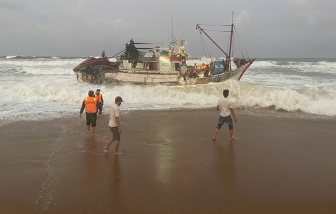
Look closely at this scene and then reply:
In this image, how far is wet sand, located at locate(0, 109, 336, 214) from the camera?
3.92 metres

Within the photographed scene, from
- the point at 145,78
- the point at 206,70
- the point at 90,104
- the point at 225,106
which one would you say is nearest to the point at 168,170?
the point at 225,106

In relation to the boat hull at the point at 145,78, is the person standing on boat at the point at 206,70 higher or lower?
higher

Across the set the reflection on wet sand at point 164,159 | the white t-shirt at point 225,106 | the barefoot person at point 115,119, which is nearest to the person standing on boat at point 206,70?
the reflection on wet sand at point 164,159

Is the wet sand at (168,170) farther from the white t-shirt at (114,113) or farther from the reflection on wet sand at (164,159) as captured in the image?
the white t-shirt at (114,113)

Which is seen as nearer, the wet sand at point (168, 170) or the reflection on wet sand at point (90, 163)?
the wet sand at point (168, 170)

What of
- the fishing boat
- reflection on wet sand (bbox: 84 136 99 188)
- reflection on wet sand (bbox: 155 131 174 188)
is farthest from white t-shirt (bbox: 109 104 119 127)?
the fishing boat

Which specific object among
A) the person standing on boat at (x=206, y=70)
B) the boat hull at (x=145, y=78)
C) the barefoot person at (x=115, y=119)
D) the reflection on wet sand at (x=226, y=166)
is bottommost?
the reflection on wet sand at (x=226, y=166)

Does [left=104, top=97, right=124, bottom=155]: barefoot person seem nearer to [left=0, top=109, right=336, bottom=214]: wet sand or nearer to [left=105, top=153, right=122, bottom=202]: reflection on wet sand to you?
[left=105, top=153, right=122, bottom=202]: reflection on wet sand

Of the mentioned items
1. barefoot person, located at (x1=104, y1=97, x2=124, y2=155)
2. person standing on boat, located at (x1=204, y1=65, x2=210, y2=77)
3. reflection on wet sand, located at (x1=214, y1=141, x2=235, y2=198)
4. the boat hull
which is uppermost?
person standing on boat, located at (x1=204, y1=65, x2=210, y2=77)

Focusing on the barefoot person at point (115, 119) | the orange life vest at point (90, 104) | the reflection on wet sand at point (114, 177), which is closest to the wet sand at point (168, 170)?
the reflection on wet sand at point (114, 177)

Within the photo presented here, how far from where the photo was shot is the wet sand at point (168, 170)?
3.92 metres

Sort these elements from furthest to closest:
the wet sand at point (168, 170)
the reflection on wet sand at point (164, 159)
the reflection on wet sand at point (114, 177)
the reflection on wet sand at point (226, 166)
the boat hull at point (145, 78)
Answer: the boat hull at point (145, 78) < the reflection on wet sand at point (164, 159) < the reflection on wet sand at point (226, 166) < the reflection on wet sand at point (114, 177) < the wet sand at point (168, 170)

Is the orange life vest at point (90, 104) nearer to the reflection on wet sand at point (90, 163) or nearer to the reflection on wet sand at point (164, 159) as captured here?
the reflection on wet sand at point (90, 163)

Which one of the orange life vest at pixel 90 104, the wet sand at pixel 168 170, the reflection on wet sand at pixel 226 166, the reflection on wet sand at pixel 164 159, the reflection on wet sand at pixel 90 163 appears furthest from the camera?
the orange life vest at pixel 90 104
